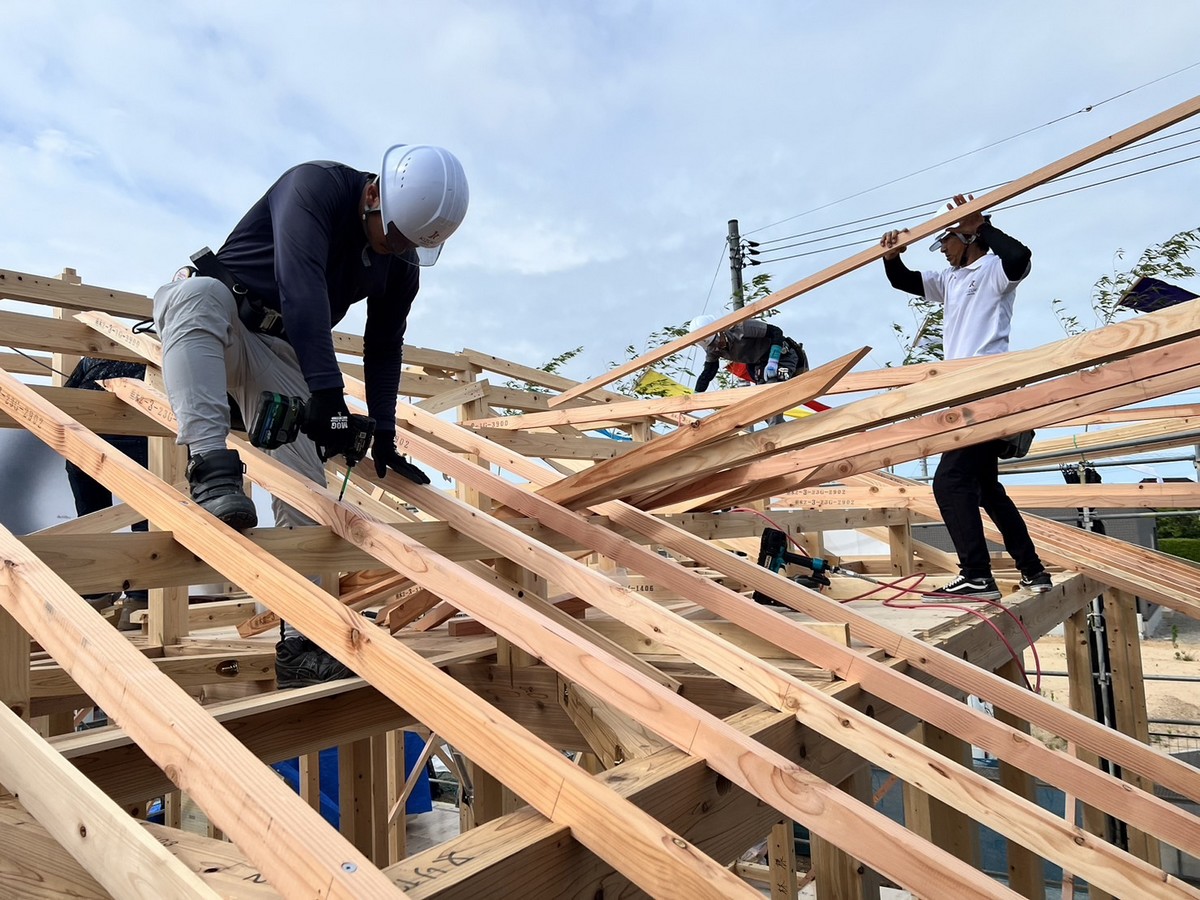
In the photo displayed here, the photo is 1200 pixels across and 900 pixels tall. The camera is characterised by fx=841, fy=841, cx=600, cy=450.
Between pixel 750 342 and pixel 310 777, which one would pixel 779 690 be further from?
pixel 750 342

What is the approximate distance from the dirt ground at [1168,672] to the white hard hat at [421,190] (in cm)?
1077

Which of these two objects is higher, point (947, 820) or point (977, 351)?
point (977, 351)

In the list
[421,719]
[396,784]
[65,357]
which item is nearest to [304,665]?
[421,719]

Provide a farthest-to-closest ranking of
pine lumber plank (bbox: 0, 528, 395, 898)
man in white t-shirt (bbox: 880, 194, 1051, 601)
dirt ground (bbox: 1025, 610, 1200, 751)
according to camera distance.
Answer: dirt ground (bbox: 1025, 610, 1200, 751)
man in white t-shirt (bbox: 880, 194, 1051, 601)
pine lumber plank (bbox: 0, 528, 395, 898)

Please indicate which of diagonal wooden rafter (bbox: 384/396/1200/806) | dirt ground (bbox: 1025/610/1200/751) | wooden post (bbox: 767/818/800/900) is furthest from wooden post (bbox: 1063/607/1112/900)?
dirt ground (bbox: 1025/610/1200/751)

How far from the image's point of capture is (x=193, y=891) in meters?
1.08

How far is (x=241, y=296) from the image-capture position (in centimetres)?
264

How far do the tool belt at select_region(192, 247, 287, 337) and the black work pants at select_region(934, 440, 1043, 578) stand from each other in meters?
3.05

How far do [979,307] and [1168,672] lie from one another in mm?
12534

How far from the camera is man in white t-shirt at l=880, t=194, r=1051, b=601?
393cm

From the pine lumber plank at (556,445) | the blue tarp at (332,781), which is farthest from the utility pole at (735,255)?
the pine lumber plank at (556,445)

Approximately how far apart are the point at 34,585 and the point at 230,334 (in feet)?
3.88

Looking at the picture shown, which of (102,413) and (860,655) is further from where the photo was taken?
(102,413)

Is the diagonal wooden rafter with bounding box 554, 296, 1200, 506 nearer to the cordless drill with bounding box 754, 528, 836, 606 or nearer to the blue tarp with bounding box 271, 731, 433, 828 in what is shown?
the cordless drill with bounding box 754, 528, 836, 606
